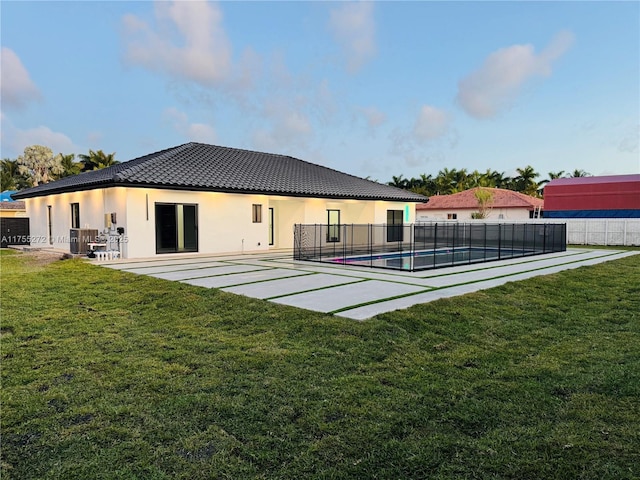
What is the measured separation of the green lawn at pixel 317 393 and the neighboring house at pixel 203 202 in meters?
8.05

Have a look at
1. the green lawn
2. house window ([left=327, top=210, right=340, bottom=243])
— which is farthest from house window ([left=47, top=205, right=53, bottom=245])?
the green lawn

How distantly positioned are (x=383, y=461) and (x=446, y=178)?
51759mm

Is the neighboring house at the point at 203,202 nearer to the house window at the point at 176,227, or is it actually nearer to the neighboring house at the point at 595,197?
the house window at the point at 176,227

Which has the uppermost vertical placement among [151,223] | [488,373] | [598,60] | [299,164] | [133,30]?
[133,30]

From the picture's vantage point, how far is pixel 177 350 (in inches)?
185

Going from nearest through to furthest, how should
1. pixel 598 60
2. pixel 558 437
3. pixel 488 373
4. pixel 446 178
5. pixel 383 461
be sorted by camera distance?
pixel 383 461 → pixel 558 437 → pixel 488 373 → pixel 598 60 → pixel 446 178

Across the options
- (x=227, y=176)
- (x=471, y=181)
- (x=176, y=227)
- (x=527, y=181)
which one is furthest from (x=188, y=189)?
(x=527, y=181)

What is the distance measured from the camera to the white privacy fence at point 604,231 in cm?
2277

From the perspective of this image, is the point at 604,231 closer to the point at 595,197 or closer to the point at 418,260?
the point at 595,197

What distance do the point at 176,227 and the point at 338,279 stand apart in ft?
28.3

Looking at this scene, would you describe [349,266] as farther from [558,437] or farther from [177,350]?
[558,437]

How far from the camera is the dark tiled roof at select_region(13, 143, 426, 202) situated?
48.3 ft

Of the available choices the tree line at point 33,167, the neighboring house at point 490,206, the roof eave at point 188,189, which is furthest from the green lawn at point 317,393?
the tree line at point 33,167

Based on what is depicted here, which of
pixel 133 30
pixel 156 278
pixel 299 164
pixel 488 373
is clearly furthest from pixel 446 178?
pixel 488 373
